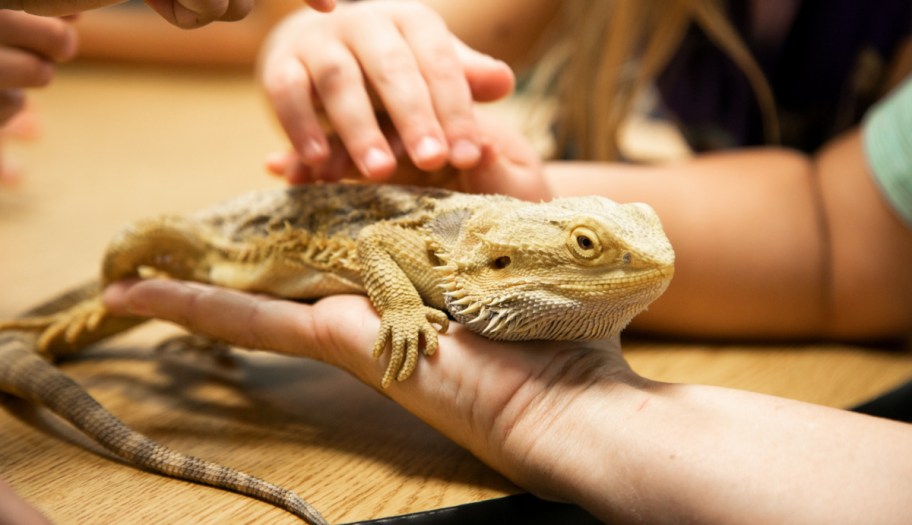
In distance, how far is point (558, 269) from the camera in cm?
120

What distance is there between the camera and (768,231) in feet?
7.02

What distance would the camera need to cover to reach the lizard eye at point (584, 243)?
3.82ft

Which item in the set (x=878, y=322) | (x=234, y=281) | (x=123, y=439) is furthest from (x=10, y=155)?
(x=878, y=322)

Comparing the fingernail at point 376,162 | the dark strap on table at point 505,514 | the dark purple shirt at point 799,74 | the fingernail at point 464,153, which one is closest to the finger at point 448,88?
the fingernail at point 464,153

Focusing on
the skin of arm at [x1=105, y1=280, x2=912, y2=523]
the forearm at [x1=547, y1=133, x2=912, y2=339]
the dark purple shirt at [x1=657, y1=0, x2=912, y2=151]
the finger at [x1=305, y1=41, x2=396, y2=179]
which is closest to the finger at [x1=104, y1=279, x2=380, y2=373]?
the skin of arm at [x1=105, y1=280, x2=912, y2=523]

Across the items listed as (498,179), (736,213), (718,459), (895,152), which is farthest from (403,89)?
(895,152)

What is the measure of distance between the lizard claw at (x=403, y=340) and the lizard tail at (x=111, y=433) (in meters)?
0.25

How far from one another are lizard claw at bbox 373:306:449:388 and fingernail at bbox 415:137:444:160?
0.33m

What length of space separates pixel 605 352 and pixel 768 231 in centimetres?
101

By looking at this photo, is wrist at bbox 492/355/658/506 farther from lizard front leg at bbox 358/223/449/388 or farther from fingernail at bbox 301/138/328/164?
fingernail at bbox 301/138/328/164

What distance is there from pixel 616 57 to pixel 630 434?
1600 mm

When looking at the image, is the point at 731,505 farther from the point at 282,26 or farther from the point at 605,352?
the point at 282,26

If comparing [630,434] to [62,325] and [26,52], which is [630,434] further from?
[26,52]

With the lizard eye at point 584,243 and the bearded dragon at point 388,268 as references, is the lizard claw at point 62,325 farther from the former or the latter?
the lizard eye at point 584,243
